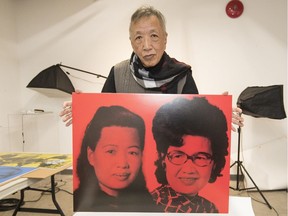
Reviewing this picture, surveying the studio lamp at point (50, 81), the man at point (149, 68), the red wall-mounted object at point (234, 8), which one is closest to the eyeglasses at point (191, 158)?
the man at point (149, 68)

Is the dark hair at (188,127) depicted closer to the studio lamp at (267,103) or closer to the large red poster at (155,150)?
the large red poster at (155,150)

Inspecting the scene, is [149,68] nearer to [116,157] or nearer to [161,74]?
[161,74]

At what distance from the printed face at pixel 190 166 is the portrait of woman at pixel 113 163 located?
89mm

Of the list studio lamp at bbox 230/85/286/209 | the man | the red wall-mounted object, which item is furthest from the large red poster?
the red wall-mounted object

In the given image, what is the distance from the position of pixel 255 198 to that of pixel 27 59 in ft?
10.6

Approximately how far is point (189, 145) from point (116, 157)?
22cm

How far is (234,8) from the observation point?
2.89 metres

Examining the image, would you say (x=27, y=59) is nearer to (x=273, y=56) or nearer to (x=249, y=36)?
(x=249, y=36)

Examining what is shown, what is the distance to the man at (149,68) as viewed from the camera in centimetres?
83

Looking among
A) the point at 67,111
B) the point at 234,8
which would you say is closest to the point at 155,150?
the point at 67,111

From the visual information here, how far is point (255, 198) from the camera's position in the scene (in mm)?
2537

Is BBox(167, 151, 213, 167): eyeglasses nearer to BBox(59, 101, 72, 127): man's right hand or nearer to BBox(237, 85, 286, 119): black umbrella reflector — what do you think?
BBox(59, 101, 72, 127): man's right hand

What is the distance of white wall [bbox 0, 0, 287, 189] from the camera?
9.51 feet

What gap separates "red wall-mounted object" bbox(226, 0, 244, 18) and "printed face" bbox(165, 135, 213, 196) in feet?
8.60
